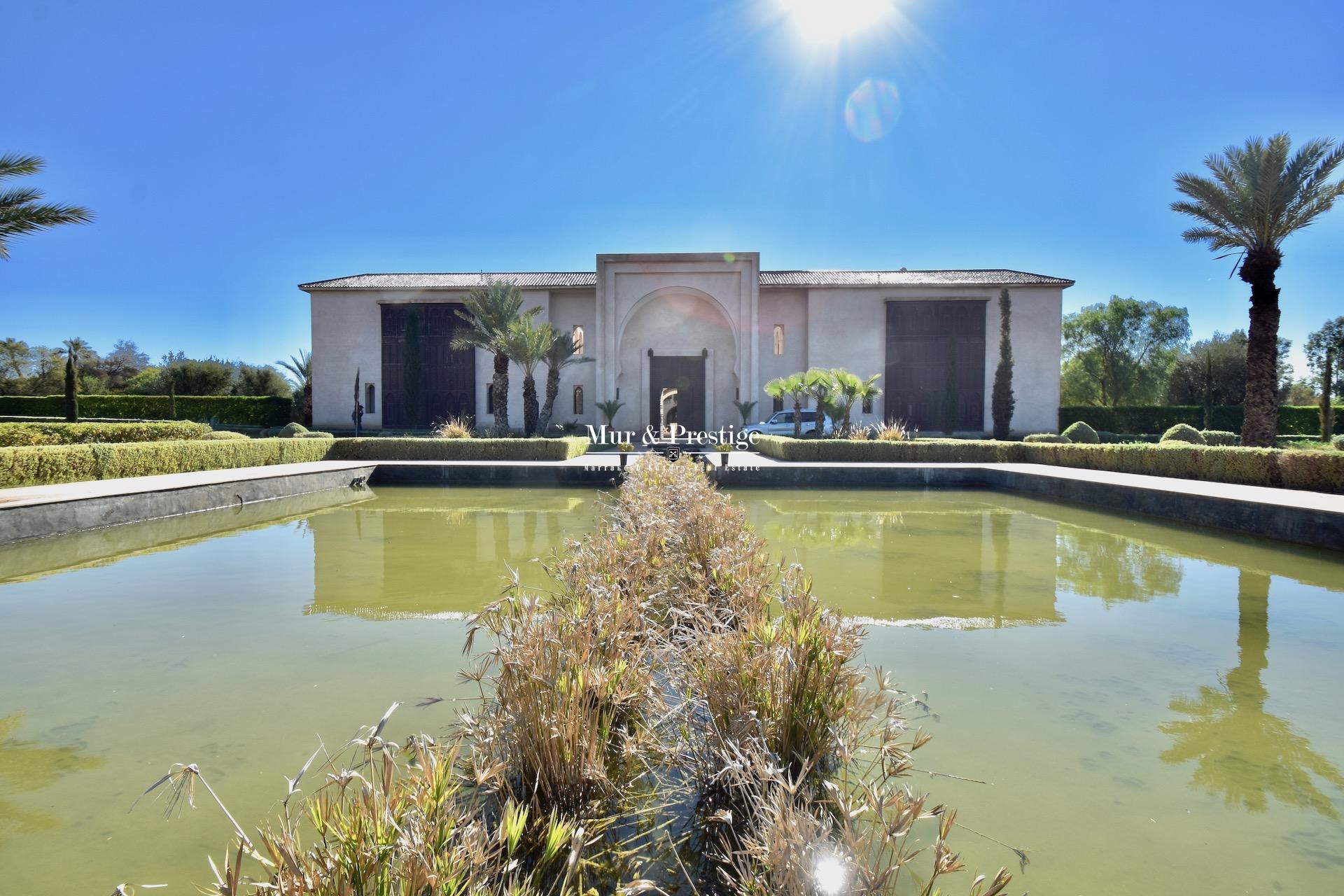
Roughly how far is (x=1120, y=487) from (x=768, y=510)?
487 cm

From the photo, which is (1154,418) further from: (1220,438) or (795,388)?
(795,388)

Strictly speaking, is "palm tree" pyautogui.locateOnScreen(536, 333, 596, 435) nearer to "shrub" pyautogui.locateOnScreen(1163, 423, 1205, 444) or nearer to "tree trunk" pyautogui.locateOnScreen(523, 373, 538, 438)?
"tree trunk" pyautogui.locateOnScreen(523, 373, 538, 438)

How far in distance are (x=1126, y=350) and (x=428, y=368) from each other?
35.2 metres

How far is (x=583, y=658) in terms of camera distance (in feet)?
7.17

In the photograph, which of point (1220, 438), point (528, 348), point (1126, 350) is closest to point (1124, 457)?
point (1220, 438)

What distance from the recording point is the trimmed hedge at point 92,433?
13008mm

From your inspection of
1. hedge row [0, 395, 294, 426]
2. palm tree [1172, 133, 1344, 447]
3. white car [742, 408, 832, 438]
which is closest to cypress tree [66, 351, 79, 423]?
hedge row [0, 395, 294, 426]

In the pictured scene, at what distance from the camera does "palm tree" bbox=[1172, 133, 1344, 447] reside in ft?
45.6

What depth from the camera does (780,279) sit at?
24578mm

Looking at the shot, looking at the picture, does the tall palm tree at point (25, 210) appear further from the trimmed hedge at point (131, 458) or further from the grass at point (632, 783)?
the grass at point (632, 783)

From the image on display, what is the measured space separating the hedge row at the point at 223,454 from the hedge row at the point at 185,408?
525 inches

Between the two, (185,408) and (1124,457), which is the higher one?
(185,408)

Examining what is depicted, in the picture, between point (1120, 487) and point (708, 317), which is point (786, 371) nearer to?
point (708, 317)

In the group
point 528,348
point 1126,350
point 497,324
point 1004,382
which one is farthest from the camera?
point 1126,350
